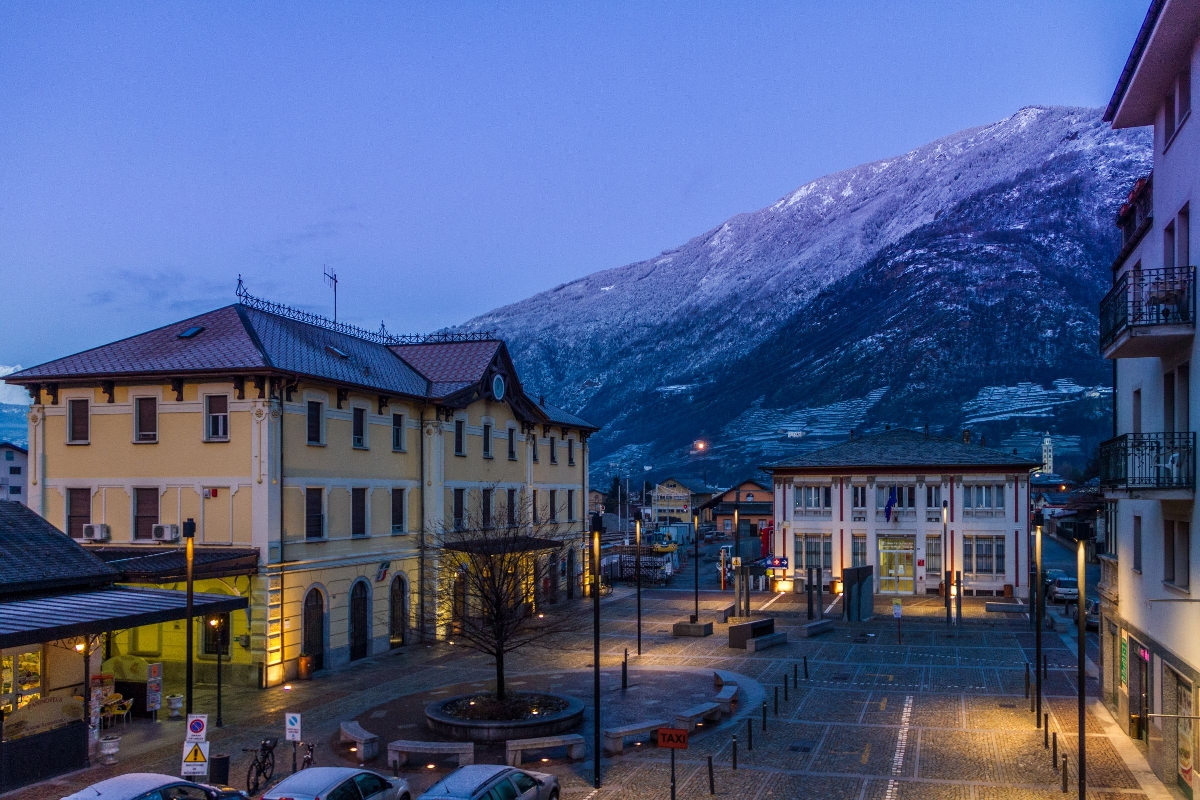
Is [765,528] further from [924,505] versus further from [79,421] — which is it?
[79,421]

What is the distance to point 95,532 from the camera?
39.6 meters

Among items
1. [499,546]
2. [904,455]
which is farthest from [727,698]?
[904,455]

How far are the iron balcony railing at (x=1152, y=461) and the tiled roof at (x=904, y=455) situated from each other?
45.8m

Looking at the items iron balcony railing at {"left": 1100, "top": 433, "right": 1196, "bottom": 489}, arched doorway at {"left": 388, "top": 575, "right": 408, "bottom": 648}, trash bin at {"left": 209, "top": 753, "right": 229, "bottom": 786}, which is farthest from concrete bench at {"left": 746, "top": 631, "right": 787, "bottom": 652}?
trash bin at {"left": 209, "top": 753, "right": 229, "bottom": 786}

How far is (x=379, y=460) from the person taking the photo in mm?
45625

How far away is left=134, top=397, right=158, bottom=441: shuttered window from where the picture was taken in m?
39.6

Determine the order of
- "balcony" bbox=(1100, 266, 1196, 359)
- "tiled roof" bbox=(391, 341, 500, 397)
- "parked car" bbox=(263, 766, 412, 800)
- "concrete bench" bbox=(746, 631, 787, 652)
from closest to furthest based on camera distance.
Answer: "parked car" bbox=(263, 766, 412, 800) → "balcony" bbox=(1100, 266, 1196, 359) → "concrete bench" bbox=(746, 631, 787, 652) → "tiled roof" bbox=(391, 341, 500, 397)

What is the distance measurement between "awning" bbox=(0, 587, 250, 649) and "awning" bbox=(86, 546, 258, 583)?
124 inches

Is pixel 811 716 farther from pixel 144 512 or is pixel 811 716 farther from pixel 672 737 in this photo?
pixel 144 512

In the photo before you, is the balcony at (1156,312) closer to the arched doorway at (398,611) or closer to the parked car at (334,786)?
the parked car at (334,786)

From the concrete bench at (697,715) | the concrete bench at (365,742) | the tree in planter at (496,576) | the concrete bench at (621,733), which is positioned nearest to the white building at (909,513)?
the tree in planter at (496,576)

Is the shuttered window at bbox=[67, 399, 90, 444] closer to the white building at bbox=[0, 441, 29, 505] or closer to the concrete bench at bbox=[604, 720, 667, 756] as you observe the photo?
the concrete bench at bbox=[604, 720, 667, 756]

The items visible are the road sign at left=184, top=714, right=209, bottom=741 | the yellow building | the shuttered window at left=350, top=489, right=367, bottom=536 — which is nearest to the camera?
the road sign at left=184, top=714, right=209, bottom=741

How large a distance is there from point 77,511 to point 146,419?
498 centimetres
